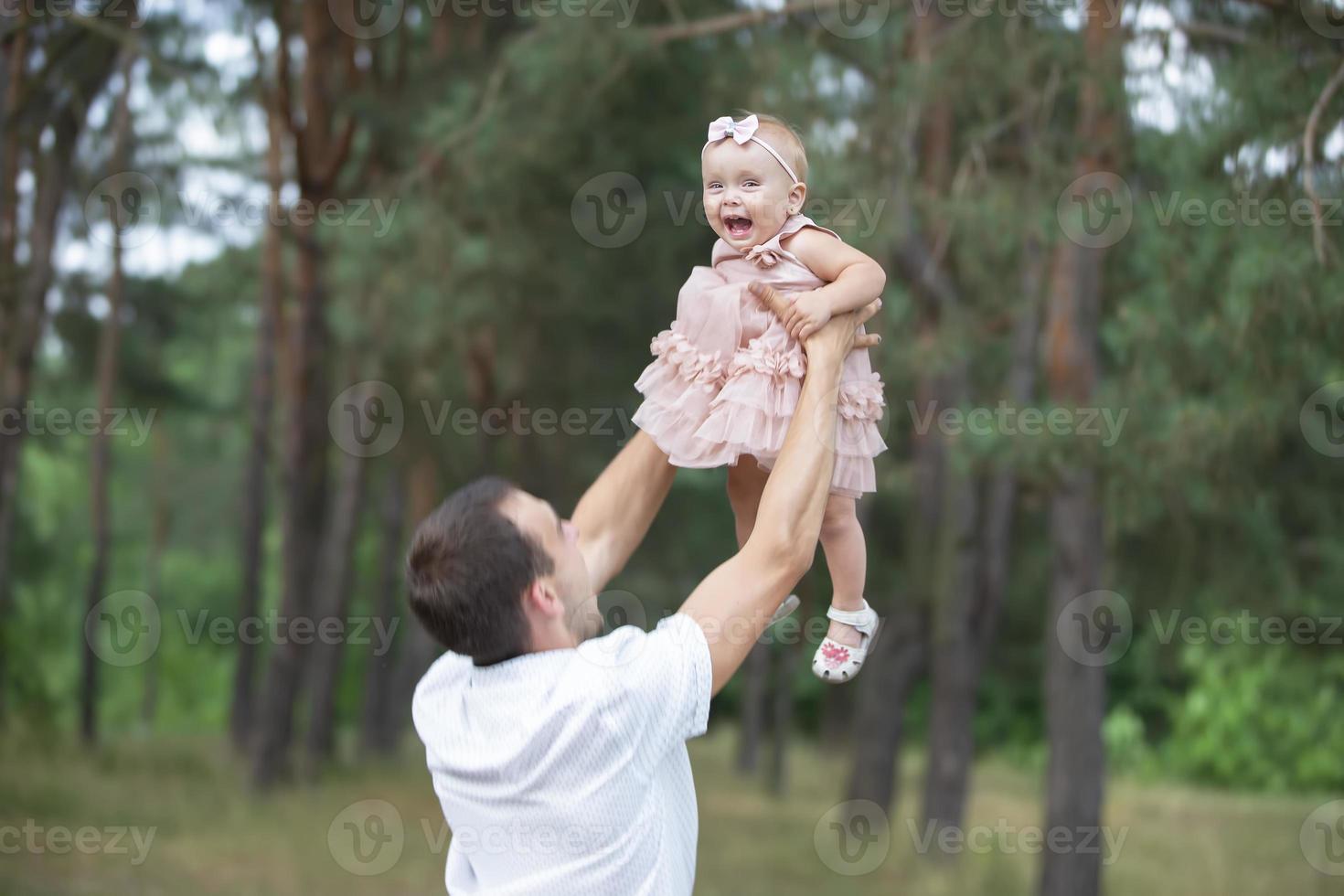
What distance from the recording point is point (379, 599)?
16.0 metres

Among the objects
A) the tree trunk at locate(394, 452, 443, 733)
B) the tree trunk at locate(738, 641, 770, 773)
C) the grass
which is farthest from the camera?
the tree trunk at locate(738, 641, 770, 773)

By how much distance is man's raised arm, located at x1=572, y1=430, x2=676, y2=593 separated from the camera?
2.68 m

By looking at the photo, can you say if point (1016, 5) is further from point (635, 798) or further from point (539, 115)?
point (635, 798)

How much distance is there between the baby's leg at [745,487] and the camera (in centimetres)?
263

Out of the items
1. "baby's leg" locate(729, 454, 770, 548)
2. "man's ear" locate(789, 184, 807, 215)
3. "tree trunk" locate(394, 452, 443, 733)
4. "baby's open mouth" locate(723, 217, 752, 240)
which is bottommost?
"tree trunk" locate(394, 452, 443, 733)

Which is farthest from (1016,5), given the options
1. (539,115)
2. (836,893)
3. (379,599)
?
(379,599)

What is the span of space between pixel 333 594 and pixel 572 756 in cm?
1137

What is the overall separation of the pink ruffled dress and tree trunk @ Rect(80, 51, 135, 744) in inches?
424

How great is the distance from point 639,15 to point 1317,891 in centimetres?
785

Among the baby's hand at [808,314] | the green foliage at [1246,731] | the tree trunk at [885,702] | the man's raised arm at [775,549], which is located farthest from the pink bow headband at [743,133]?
the green foliage at [1246,731]

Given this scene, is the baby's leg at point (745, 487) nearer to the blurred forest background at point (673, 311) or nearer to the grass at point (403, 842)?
the blurred forest background at point (673, 311)

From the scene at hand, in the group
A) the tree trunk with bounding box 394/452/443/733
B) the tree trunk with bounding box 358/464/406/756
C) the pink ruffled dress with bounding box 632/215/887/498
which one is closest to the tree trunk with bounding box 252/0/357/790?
the tree trunk with bounding box 394/452/443/733

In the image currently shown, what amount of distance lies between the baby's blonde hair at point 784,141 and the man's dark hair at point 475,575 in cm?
81

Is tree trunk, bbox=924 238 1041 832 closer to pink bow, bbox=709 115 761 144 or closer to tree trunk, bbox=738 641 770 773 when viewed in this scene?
tree trunk, bbox=738 641 770 773
